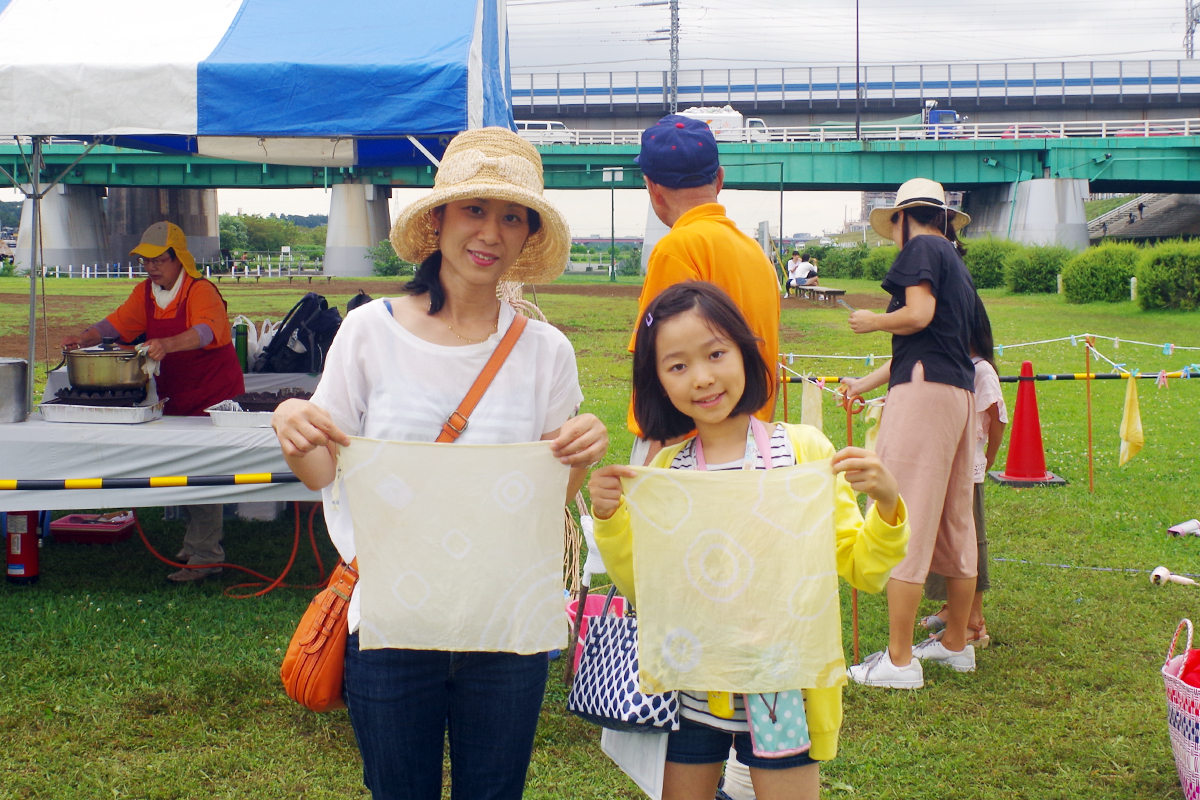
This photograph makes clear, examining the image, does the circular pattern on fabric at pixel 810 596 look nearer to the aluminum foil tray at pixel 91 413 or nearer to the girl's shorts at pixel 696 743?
the girl's shorts at pixel 696 743

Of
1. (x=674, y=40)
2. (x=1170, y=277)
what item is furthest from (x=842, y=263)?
(x=1170, y=277)

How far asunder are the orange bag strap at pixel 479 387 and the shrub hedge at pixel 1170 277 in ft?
86.1

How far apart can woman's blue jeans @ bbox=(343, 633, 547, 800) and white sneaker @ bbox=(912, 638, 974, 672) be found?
2.88 metres

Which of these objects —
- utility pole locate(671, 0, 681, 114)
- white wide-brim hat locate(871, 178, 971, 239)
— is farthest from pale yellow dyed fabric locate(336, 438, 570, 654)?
utility pole locate(671, 0, 681, 114)

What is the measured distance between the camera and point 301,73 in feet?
16.0

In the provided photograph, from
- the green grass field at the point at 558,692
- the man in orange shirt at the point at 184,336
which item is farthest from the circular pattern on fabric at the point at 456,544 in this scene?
the man in orange shirt at the point at 184,336

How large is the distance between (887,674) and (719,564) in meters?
2.61

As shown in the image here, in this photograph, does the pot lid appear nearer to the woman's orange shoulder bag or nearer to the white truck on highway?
the woman's orange shoulder bag

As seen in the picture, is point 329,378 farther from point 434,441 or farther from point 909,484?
point 909,484

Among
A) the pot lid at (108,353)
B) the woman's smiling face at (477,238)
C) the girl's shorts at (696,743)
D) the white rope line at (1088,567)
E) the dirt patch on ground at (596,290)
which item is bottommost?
the white rope line at (1088,567)

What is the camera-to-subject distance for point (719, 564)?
2.06m

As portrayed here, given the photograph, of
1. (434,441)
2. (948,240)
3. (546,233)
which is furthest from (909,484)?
(434,441)

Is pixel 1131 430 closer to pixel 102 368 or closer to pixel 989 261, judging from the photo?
pixel 102 368

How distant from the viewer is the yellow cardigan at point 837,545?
208 cm
